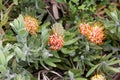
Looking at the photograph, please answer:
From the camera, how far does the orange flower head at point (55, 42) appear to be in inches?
64.5

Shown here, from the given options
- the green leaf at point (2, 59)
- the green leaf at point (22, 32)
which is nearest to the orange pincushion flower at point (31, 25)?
the green leaf at point (22, 32)

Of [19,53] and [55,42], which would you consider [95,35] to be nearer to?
[55,42]

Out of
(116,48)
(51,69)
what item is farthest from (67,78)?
(116,48)

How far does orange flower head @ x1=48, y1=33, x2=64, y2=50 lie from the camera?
164 centimetres

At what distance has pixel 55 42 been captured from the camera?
1.64 meters

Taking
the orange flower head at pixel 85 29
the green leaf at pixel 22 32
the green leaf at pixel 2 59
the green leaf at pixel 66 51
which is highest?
the green leaf at pixel 22 32

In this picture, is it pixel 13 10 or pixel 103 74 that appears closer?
pixel 103 74

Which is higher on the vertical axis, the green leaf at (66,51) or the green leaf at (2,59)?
the green leaf at (2,59)

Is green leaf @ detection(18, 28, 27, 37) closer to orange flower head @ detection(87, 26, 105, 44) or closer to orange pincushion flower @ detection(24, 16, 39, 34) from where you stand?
orange pincushion flower @ detection(24, 16, 39, 34)

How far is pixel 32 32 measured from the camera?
5.60ft

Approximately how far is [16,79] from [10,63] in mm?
137

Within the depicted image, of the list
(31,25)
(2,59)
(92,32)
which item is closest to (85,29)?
(92,32)

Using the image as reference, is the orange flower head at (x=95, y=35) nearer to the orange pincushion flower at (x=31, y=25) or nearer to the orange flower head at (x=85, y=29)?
the orange flower head at (x=85, y=29)

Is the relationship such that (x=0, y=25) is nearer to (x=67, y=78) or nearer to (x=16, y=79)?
(x=16, y=79)
